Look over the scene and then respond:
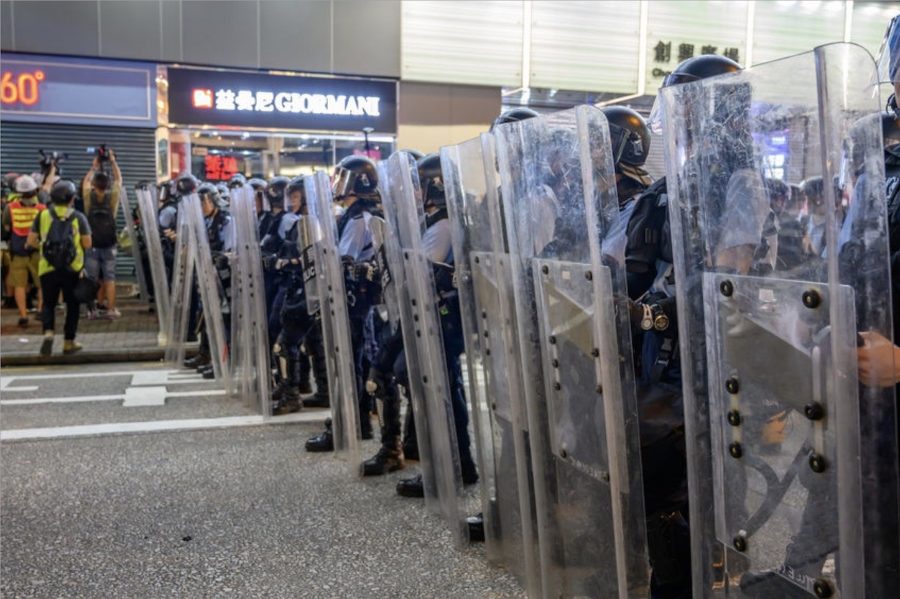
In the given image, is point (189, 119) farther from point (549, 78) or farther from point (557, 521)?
point (557, 521)

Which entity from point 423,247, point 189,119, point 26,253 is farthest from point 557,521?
point 189,119

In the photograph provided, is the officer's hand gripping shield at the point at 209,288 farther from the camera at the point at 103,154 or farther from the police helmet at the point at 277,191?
the camera at the point at 103,154

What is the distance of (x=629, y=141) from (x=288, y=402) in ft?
13.6

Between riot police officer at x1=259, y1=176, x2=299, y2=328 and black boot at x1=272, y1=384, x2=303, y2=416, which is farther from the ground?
riot police officer at x1=259, y1=176, x2=299, y2=328

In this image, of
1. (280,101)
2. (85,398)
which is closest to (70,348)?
(85,398)

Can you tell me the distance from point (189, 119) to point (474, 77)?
4326 millimetres

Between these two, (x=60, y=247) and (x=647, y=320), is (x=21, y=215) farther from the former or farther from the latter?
(x=647, y=320)

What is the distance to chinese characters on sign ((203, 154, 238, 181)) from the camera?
1287 cm

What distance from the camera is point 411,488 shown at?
456 cm

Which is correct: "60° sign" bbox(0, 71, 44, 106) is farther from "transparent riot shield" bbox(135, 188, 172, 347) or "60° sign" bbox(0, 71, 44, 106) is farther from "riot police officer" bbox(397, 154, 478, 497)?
"riot police officer" bbox(397, 154, 478, 497)

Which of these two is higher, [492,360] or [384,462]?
[492,360]

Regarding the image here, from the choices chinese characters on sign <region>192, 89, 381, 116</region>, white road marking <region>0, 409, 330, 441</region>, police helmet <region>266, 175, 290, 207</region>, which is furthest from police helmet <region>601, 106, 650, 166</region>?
chinese characters on sign <region>192, 89, 381, 116</region>

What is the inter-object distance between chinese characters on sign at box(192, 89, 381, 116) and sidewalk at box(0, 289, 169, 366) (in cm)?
324

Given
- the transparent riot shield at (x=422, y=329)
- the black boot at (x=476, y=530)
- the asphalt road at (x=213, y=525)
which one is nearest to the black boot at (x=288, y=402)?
the asphalt road at (x=213, y=525)
